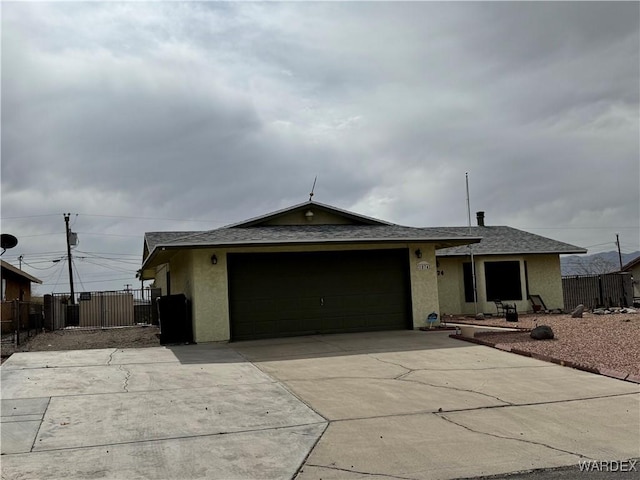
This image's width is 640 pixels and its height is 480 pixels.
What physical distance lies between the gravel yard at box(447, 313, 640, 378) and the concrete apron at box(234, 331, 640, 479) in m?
0.65

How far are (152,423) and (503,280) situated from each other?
67.3ft

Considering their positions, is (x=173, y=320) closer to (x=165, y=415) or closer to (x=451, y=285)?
(x=165, y=415)

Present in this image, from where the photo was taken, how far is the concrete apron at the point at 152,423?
233 inches

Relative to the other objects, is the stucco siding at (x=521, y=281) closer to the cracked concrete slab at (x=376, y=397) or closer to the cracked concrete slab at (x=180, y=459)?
the cracked concrete slab at (x=376, y=397)

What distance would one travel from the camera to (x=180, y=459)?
612 cm

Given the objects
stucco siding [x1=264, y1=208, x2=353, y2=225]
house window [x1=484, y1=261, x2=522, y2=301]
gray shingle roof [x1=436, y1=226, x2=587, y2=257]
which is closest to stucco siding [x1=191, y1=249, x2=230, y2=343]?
stucco siding [x1=264, y1=208, x2=353, y2=225]

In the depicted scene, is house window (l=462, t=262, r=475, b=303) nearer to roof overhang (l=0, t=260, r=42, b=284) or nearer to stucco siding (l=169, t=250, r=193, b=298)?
stucco siding (l=169, t=250, r=193, b=298)

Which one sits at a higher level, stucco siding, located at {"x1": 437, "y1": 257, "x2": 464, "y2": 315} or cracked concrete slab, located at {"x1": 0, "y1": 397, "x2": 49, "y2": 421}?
stucco siding, located at {"x1": 437, "y1": 257, "x2": 464, "y2": 315}

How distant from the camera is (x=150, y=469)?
5.79 meters

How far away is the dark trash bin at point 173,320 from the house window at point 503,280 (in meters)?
13.9

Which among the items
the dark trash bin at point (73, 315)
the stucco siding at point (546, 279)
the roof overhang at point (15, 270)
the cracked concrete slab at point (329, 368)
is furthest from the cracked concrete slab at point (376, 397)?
the dark trash bin at point (73, 315)

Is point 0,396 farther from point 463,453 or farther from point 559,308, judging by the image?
point 559,308

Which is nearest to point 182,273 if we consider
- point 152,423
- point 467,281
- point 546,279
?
point 152,423

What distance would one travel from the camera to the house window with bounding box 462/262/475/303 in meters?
25.5
